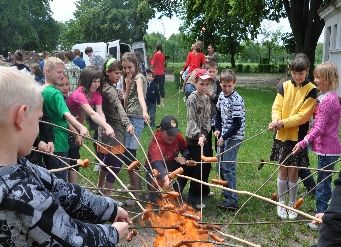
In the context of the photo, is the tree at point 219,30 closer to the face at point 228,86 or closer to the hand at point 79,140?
the face at point 228,86

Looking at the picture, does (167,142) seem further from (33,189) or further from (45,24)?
(45,24)

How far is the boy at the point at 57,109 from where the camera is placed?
4137 mm

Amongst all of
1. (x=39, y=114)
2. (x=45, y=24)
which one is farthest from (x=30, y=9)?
(x=39, y=114)

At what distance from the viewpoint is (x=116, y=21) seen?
35.9 metres

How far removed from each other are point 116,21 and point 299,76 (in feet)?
107

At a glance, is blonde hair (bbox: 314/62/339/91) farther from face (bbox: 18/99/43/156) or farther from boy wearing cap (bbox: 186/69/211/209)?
face (bbox: 18/99/43/156)

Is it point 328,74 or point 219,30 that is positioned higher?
point 219,30

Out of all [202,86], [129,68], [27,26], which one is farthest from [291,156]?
[27,26]

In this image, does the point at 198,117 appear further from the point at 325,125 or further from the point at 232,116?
the point at 325,125

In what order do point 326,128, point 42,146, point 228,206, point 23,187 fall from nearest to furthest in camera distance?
point 23,187 < point 42,146 < point 326,128 < point 228,206

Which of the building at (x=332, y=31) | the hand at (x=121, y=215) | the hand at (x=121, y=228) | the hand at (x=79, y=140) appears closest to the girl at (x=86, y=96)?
the hand at (x=79, y=140)

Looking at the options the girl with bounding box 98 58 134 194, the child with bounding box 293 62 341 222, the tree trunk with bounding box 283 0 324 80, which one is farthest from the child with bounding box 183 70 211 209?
the tree trunk with bounding box 283 0 324 80

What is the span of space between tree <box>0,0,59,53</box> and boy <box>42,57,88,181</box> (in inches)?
1547

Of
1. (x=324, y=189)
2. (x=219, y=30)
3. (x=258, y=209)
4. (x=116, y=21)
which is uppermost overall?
(x=116, y=21)
